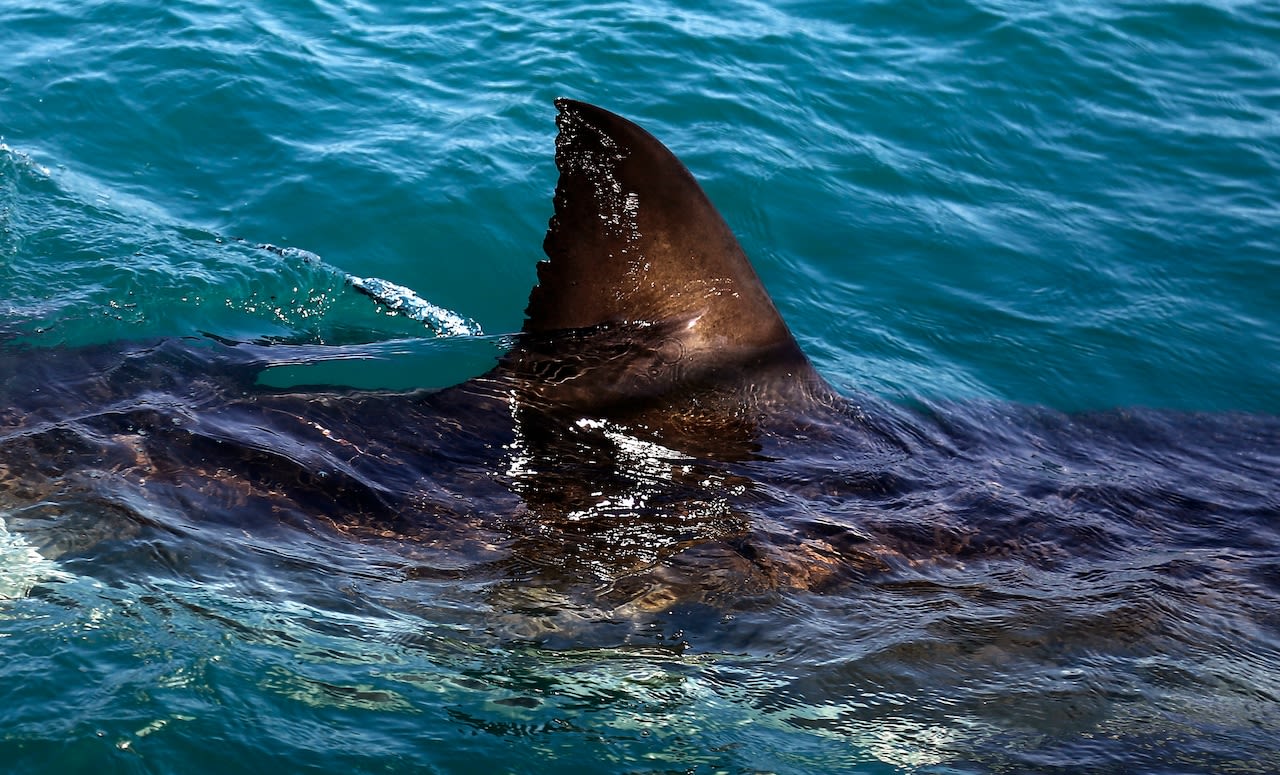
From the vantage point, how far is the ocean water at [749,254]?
172 inches

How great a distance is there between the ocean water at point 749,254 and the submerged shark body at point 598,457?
0.13 m

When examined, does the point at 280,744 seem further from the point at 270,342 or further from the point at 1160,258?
the point at 1160,258

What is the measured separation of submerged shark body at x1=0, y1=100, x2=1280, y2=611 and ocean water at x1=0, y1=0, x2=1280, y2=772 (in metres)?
0.13

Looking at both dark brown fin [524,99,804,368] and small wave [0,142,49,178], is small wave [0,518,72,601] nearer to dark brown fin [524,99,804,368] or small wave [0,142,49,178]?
dark brown fin [524,99,804,368]

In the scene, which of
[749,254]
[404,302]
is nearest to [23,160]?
[404,302]

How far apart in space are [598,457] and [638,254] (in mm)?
899

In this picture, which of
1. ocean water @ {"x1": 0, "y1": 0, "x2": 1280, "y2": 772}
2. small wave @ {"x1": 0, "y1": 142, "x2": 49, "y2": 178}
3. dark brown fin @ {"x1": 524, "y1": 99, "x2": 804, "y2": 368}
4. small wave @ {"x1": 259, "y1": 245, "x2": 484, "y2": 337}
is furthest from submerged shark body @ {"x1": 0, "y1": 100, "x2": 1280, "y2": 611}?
small wave @ {"x1": 0, "y1": 142, "x2": 49, "y2": 178}

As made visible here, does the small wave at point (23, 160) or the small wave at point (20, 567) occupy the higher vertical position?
the small wave at point (23, 160)

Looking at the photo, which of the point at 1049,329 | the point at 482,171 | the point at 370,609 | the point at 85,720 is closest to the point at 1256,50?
the point at 1049,329

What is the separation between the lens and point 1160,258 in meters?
9.33

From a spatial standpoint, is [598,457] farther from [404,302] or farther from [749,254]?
[749,254]

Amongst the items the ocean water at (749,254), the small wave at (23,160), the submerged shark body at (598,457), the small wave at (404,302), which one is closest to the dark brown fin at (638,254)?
the submerged shark body at (598,457)

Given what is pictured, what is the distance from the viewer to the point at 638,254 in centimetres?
534

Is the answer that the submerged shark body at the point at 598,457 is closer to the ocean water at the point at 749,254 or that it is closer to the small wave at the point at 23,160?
the ocean water at the point at 749,254
